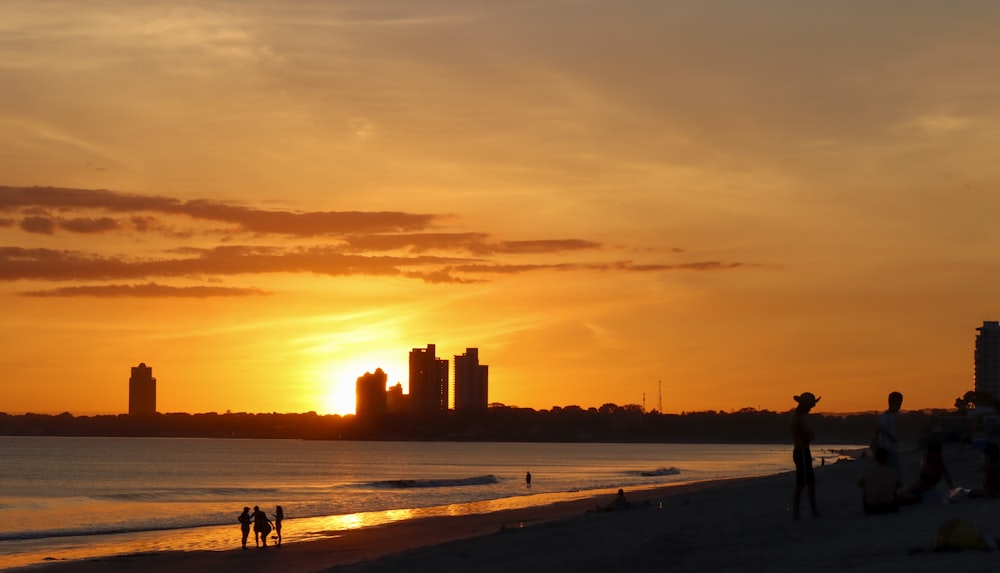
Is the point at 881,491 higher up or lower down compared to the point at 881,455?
lower down

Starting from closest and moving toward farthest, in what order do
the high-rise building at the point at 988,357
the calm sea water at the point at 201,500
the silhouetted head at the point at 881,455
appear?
the silhouetted head at the point at 881,455
the calm sea water at the point at 201,500
the high-rise building at the point at 988,357

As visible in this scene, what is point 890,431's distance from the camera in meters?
18.2

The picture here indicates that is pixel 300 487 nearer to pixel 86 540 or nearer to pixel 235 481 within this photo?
pixel 235 481

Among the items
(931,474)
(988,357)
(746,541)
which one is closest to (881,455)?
(931,474)

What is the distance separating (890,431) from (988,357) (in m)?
114

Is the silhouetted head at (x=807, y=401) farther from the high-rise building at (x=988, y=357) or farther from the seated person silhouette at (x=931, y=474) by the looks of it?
the high-rise building at (x=988, y=357)

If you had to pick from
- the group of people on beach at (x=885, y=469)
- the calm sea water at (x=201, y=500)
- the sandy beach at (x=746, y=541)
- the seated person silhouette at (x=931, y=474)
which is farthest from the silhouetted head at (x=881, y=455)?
the calm sea water at (x=201, y=500)

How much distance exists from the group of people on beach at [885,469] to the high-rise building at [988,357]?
106 meters

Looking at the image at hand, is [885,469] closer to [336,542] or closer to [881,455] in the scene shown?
[881,455]

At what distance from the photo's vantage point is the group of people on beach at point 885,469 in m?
17.5

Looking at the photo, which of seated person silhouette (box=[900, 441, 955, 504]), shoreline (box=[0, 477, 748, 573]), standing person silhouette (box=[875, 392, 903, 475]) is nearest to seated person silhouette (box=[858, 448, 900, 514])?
standing person silhouette (box=[875, 392, 903, 475])

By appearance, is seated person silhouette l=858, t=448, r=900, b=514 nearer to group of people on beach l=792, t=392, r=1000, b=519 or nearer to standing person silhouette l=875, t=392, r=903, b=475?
group of people on beach l=792, t=392, r=1000, b=519

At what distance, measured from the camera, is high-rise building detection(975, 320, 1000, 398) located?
117 meters

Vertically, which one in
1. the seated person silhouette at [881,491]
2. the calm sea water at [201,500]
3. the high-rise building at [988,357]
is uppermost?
the high-rise building at [988,357]
